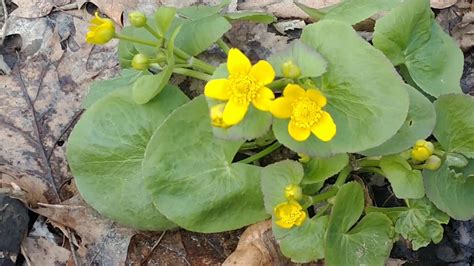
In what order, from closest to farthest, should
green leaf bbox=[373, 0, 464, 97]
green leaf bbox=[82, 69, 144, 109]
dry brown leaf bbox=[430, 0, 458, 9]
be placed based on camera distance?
green leaf bbox=[373, 0, 464, 97] < green leaf bbox=[82, 69, 144, 109] < dry brown leaf bbox=[430, 0, 458, 9]

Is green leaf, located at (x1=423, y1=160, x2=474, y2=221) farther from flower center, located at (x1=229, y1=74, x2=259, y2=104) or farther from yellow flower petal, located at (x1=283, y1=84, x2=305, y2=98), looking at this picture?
flower center, located at (x1=229, y1=74, x2=259, y2=104)

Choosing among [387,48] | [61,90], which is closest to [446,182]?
[387,48]

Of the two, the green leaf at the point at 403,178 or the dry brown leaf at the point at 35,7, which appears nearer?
the green leaf at the point at 403,178

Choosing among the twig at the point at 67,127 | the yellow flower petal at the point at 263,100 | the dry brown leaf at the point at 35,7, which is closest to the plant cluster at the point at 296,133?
the yellow flower petal at the point at 263,100

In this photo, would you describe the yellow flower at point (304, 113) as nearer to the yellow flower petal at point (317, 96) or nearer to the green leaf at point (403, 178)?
the yellow flower petal at point (317, 96)

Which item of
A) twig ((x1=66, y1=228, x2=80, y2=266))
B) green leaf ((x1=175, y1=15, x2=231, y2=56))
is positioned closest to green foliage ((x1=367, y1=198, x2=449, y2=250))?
green leaf ((x1=175, y1=15, x2=231, y2=56))

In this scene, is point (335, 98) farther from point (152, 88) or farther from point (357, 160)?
point (152, 88)
